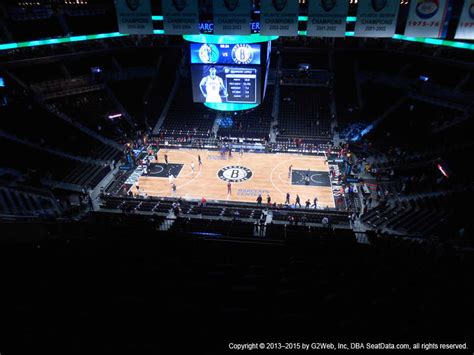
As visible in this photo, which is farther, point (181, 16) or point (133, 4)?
point (133, 4)

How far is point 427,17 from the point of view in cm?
1697

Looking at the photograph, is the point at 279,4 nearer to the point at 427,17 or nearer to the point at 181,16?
the point at 181,16

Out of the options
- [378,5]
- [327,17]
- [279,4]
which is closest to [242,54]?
[279,4]

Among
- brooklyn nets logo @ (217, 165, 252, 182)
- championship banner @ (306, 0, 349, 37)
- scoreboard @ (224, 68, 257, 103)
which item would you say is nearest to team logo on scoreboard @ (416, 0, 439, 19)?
championship banner @ (306, 0, 349, 37)

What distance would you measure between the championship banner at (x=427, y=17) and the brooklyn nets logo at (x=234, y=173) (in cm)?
1635

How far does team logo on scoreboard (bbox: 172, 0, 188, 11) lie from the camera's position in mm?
19109

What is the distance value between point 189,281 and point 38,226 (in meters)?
5.23

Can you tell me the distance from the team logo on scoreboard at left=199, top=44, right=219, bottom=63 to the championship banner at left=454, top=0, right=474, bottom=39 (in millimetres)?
17855

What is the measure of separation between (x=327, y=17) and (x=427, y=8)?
180 inches

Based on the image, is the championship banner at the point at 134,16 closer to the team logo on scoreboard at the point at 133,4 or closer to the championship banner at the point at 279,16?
the team logo on scoreboard at the point at 133,4

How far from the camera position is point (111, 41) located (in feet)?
132

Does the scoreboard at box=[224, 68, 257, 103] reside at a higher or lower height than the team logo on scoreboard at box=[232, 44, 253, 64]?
lower

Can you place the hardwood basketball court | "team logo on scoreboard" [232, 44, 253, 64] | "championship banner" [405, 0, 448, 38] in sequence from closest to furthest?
"championship banner" [405, 0, 448, 38], the hardwood basketball court, "team logo on scoreboard" [232, 44, 253, 64]

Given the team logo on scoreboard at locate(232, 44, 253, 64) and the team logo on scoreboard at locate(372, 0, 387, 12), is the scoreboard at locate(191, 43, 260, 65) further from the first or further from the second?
the team logo on scoreboard at locate(372, 0, 387, 12)
